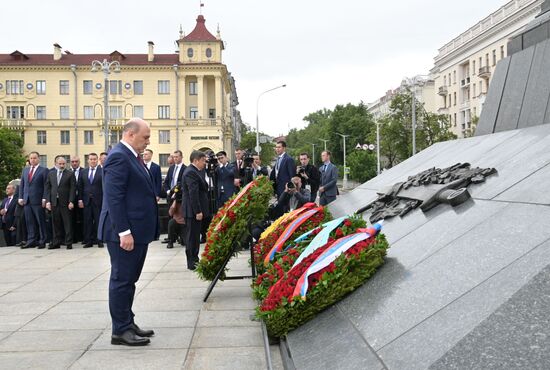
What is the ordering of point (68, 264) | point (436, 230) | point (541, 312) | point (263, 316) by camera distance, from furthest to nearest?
point (68, 264), point (436, 230), point (263, 316), point (541, 312)

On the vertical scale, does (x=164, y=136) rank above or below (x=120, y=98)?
below

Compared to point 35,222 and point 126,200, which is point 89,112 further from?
point 126,200

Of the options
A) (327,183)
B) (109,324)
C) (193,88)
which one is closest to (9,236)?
(327,183)

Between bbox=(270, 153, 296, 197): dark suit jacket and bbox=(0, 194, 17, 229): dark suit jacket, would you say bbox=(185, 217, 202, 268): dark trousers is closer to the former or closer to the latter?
bbox=(270, 153, 296, 197): dark suit jacket

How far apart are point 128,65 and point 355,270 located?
227ft

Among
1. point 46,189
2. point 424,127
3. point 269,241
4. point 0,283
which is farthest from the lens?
point 424,127

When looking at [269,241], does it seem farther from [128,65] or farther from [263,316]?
[128,65]

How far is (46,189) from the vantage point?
1248 centimetres

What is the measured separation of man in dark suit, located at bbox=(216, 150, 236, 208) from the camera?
1208 centimetres

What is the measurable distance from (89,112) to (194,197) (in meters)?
66.5

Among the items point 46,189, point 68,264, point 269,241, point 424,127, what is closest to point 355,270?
point 269,241

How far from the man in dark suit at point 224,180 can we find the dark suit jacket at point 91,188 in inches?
98.3

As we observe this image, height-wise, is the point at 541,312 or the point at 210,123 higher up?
the point at 210,123

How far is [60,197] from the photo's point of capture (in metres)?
12.4
